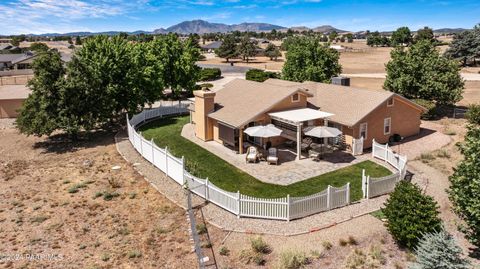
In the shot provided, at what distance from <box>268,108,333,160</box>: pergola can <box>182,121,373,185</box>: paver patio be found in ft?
3.77

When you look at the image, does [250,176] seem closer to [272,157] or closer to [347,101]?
[272,157]

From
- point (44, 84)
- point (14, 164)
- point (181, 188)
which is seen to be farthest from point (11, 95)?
point (181, 188)

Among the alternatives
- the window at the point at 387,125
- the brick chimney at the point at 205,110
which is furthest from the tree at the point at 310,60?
the brick chimney at the point at 205,110

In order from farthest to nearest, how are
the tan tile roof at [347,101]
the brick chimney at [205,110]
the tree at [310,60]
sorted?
1. the tree at [310,60]
2. the brick chimney at [205,110]
3. the tan tile roof at [347,101]

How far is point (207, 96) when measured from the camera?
28578 mm

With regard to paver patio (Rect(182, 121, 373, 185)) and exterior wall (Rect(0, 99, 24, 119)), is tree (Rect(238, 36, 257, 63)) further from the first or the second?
paver patio (Rect(182, 121, 373, 185))

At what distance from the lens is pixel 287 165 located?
24000mm

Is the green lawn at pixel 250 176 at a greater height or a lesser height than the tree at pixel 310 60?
lesser

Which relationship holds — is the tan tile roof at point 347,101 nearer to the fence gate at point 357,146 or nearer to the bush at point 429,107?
the fence gate at point 357,146

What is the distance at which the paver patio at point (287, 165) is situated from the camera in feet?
72.6

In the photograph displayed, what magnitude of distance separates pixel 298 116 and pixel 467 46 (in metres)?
79.7

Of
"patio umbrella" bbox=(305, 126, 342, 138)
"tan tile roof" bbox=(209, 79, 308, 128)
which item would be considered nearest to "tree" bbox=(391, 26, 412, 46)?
"tan tile roof" bbox=(209, 79, 308, 128)

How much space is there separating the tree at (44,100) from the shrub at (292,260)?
22.1 meters

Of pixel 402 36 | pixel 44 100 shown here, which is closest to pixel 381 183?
pixel 44 100
